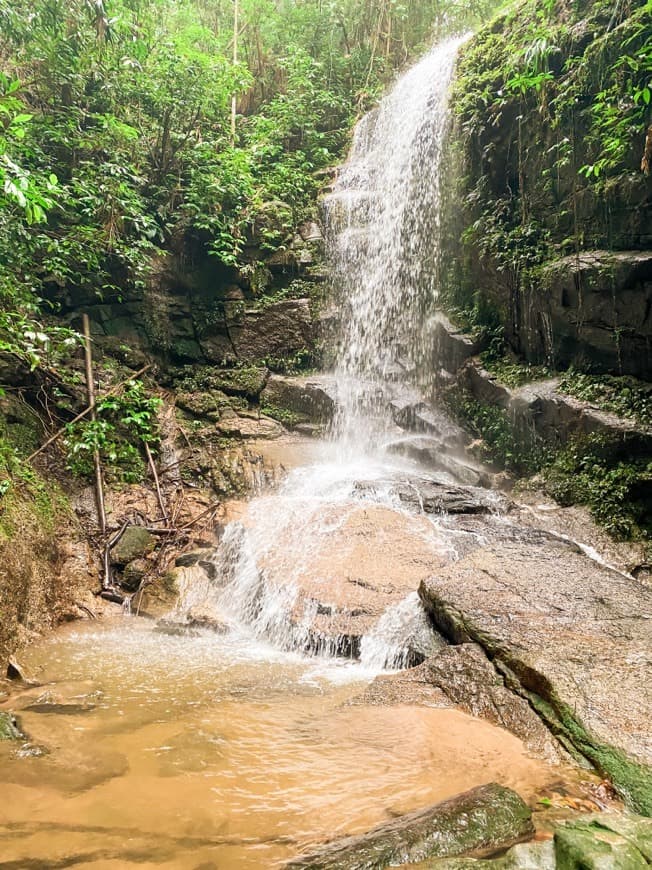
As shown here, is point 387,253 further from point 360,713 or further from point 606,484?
point 360,713

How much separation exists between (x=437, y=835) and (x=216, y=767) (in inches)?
49.0

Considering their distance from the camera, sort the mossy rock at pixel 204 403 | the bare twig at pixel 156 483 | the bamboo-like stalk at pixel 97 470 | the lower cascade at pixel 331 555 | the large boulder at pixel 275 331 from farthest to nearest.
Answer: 1. the large boulder at pixel 275 331
2. the mossy rock at pixel 204 403
3. the bare twig at pixel 156 483
4. the bamboo-like stalk at pixel 97 470
5. the lower cascade at pixel 331 555

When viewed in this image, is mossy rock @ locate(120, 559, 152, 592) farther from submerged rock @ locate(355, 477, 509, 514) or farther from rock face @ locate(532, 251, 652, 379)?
rock face @ locate(532, 251, 652, 379)

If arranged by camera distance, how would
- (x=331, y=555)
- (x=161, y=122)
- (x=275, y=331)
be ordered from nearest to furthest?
(x=331, y=555)
(x=161, y=122)
(x=275, y=331)

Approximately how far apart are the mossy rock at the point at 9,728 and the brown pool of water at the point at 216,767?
0.26 feet

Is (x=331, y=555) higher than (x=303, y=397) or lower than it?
lower

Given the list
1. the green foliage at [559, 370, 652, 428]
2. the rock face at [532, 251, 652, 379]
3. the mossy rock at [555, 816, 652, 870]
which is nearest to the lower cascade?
the mossy rock at [555, 816, 652, 870]

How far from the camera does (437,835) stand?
6.20ft

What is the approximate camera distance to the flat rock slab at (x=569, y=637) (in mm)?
2683

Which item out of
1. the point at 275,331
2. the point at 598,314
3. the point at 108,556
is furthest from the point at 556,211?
the point at 108,556

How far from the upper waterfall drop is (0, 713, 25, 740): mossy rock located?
27.0ft

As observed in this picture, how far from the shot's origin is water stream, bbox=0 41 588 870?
2086mm

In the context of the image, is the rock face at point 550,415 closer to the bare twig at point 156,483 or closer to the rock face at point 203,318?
the rock face at point 203,318

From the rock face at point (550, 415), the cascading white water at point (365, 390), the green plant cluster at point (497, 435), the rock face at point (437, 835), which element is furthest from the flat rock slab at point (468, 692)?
the green plant cluster at point (497, 435)
